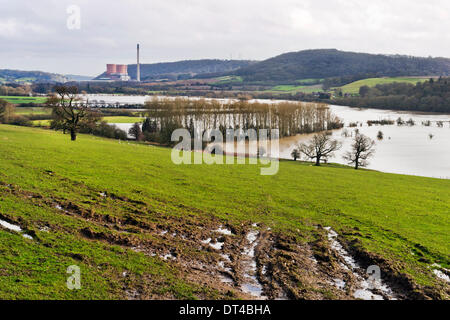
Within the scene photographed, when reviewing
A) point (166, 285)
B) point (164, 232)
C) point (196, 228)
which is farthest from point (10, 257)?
point (196, 228)

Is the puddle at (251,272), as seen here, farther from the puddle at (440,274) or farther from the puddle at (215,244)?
the puddle at (440,274)

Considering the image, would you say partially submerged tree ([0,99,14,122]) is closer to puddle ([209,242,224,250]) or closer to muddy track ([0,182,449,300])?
muddy track ([0,182,449,300])

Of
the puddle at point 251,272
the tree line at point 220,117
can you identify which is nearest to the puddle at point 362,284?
the puddle at point 251,272

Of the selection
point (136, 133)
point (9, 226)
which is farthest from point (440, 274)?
point (136, 133)

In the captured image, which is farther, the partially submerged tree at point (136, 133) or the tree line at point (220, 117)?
the tree line at point (220, 117)

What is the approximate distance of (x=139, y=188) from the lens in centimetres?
1989

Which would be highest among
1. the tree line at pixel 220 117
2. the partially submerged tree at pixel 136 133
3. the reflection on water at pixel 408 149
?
the tree line at pixel 220 117

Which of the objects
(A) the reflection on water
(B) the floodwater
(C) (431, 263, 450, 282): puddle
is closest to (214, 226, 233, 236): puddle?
(C) (431, 263, 450, 282): puddle

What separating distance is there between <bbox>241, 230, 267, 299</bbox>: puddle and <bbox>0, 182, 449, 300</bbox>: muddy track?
0.03 m

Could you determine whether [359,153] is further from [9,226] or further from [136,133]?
[9,226]

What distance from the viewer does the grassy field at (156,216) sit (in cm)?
984

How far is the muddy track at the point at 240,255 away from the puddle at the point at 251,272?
0.10 feet

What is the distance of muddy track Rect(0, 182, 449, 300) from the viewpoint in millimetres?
10484
